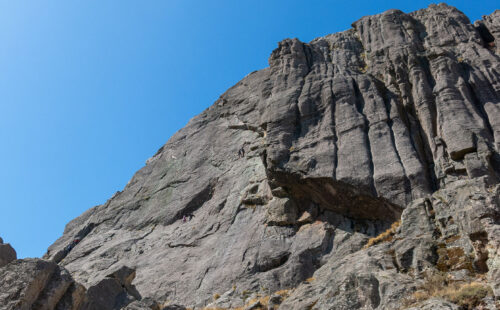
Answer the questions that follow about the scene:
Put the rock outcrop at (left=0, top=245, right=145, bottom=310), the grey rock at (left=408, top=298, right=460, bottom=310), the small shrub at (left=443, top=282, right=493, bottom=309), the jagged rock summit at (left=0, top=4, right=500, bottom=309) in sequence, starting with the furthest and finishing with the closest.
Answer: the jagged rock summit at (left=0, top=4, right=500, bottom=309) → the rock outcrop at (left=0, top=245, right=145, bottom=310) → the small shrub at (left=443, top=282, right=493, bottom=309) → the grey rock at (left=408, top=298, right=460, bottom=310)

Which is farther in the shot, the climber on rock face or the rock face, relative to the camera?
the climber on rock face

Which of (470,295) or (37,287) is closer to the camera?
(470,295)

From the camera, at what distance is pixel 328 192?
1248 inches

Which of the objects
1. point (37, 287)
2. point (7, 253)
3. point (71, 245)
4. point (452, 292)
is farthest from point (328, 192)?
point (71, 245)

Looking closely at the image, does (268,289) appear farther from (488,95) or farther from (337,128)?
(488,95)

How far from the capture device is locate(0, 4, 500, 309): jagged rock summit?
784 inches

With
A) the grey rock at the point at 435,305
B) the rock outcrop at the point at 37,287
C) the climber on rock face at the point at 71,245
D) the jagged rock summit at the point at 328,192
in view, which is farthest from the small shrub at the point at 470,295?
the climber on rock face at the point at 71,245

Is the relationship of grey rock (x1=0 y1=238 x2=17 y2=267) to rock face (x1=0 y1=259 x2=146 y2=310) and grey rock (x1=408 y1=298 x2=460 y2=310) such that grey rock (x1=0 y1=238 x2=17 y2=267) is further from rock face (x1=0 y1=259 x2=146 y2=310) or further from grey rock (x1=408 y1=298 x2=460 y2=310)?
grey rock (x1=408 y1=298 x2=460 y2=310)

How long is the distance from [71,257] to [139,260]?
7070mm

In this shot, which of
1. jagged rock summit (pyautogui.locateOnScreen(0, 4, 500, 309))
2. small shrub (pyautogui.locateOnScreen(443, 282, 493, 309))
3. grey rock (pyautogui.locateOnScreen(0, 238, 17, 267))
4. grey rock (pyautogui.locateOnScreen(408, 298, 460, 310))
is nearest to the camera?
grey rock (pyautogui.locateOnScreen(408, 298, 460, 310))

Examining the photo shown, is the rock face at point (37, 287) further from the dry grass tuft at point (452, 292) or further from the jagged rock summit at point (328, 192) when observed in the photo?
the dry grass tuft at point (452, 292)

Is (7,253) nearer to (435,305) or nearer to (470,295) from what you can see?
(435,305)

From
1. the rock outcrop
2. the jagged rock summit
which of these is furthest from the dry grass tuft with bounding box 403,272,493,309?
the rock outcrop

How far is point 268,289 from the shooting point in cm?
2767
